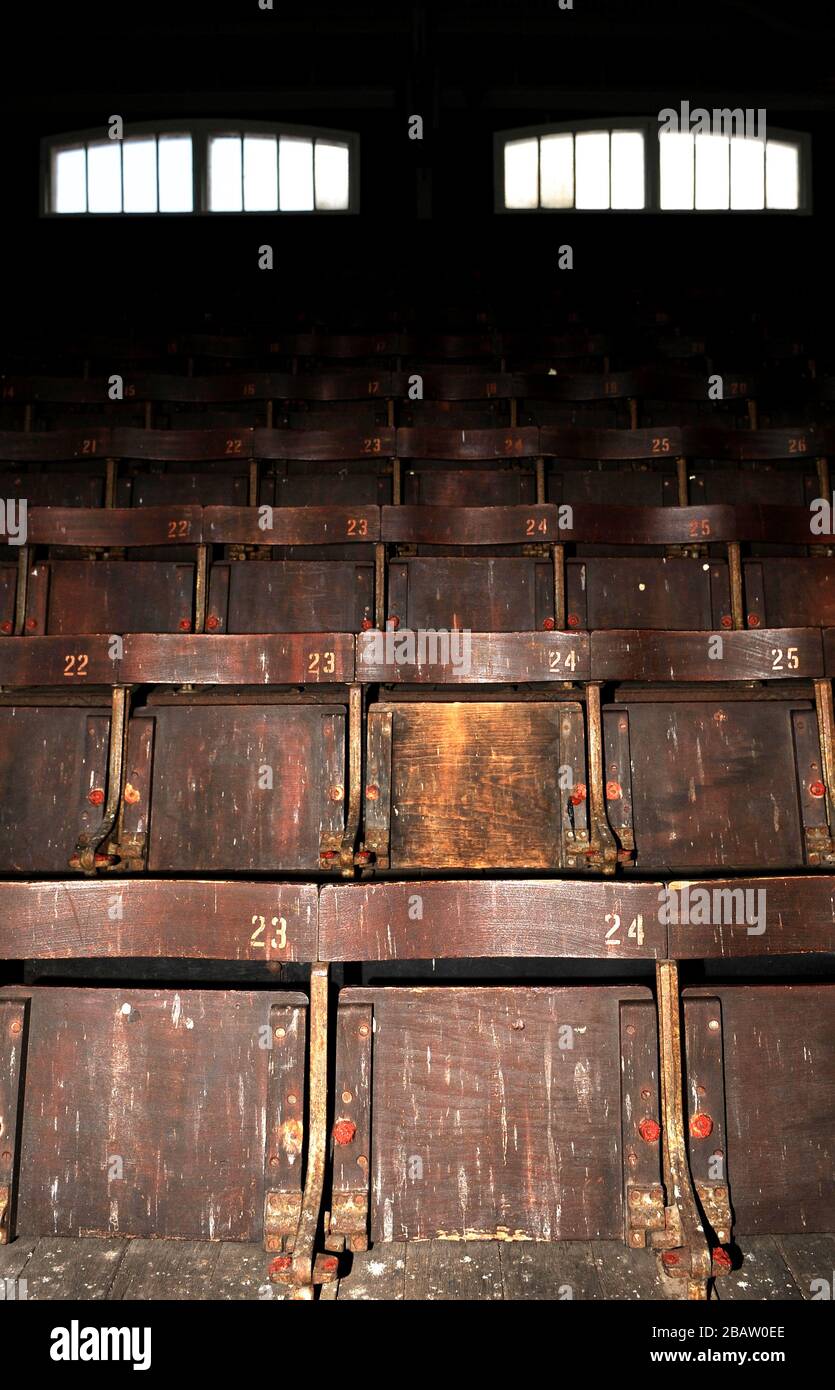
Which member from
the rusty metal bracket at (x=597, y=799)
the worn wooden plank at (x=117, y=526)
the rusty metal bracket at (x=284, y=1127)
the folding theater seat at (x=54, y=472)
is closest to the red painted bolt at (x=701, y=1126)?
the rusty metal bracket at (x=597, y=799)

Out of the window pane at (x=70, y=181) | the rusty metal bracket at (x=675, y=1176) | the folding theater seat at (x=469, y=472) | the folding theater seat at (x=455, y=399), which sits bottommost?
the rusty metal bracket at (x=675, y=1176)

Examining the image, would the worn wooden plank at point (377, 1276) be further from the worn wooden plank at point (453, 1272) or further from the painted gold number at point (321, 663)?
the painted gold number at point (321, 663)

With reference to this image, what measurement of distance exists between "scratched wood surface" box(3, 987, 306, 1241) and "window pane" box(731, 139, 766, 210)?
3561 millimetres

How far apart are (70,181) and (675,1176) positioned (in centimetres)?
380

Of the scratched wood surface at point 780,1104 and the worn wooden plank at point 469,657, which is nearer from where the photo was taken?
the scratched wood surface at point 780,1104

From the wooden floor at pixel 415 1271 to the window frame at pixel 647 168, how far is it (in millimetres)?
3334

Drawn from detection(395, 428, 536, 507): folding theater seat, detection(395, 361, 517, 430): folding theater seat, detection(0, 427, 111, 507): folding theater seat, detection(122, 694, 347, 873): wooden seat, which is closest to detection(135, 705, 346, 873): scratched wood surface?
detection(122, 694, 347, 873): wooden seat

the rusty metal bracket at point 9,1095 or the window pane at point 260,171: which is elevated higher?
the window pane at point 260,171

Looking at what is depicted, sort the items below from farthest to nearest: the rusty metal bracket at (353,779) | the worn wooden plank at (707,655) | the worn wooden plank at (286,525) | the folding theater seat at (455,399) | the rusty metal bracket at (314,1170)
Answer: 1. the folding theater seat at (455,399)
2. the worn wooden plank at (286,525)
3. the worn wooden plank at (707,655)
4. the rusty metal bracket at (353,779)
5. the rusty metal bracket at (314,1170)

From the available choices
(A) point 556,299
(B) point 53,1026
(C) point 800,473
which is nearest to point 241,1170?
(B) point 53,1026

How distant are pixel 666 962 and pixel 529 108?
3.43 meters

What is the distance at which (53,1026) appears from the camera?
73cm

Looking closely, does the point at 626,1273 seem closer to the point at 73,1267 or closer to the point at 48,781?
the point at 73,1267

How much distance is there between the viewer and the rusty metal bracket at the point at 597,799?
81cm
